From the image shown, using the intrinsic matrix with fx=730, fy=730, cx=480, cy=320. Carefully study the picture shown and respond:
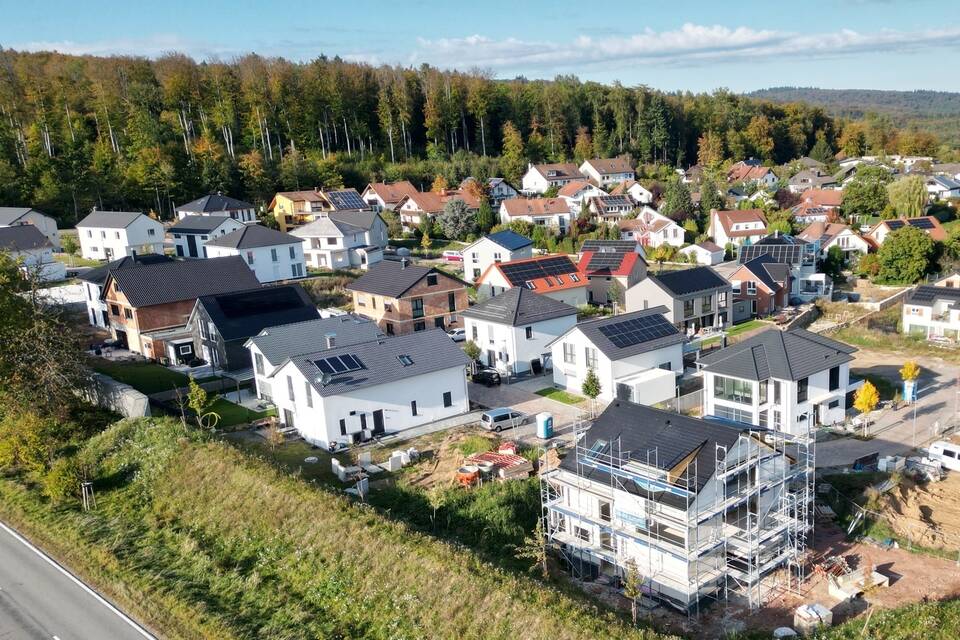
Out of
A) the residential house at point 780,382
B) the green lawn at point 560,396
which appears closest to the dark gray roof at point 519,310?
the green lawn at point 560,396

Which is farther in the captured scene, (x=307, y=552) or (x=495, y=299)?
(x=495, y=299)

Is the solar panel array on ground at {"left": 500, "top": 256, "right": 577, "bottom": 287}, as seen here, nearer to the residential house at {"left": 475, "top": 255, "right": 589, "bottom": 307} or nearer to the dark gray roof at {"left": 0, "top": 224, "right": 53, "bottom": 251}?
the residential house at {"left": 475, "top": 255, "right": 589, "bottom": 307}

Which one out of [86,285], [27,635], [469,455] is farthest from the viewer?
[86,285]

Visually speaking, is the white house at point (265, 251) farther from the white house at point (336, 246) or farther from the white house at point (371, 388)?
the white house at point (371, 388)

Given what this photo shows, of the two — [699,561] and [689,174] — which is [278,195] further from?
[699,561]

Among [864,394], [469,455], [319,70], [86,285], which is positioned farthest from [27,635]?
[319,70]

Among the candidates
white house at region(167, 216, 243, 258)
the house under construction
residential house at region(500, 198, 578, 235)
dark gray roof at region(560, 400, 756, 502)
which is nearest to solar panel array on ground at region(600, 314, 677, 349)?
dark gray roof at region(560, 400, 756, 502)
